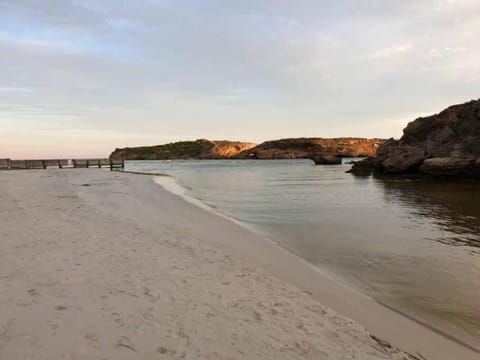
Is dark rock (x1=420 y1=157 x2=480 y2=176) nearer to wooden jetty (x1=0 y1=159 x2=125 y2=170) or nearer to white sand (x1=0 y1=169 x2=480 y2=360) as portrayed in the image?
white sand (x1=0 y1=169 x2=480 y2=360)

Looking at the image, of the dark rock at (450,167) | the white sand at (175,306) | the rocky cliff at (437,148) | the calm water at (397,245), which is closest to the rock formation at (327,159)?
the rocky cliff at (437,148)

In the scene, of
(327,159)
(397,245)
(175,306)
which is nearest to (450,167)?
(397,245)

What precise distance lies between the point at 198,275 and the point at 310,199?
52.5 feet

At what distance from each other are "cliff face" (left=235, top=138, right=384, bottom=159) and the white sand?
14445cm

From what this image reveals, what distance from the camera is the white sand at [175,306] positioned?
3713mm

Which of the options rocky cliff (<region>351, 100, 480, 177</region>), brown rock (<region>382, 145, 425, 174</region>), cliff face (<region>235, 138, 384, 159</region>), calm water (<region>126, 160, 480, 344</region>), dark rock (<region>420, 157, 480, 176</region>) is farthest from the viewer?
cliff face (<region>235, 138, 384, 159</region>)

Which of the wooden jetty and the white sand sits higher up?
the wooden jetty

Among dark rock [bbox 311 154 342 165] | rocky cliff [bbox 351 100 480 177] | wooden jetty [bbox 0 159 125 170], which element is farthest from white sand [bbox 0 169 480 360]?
dark rock [bbox 311 154 342 165]

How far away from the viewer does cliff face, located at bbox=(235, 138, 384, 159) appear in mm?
153875

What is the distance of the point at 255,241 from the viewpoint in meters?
10.3

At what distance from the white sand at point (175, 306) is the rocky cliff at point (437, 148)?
36413mm

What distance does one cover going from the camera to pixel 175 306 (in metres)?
4.78

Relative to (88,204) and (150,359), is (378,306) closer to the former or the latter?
(150,359)

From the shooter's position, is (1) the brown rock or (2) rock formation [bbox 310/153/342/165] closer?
(1) the brown rock
